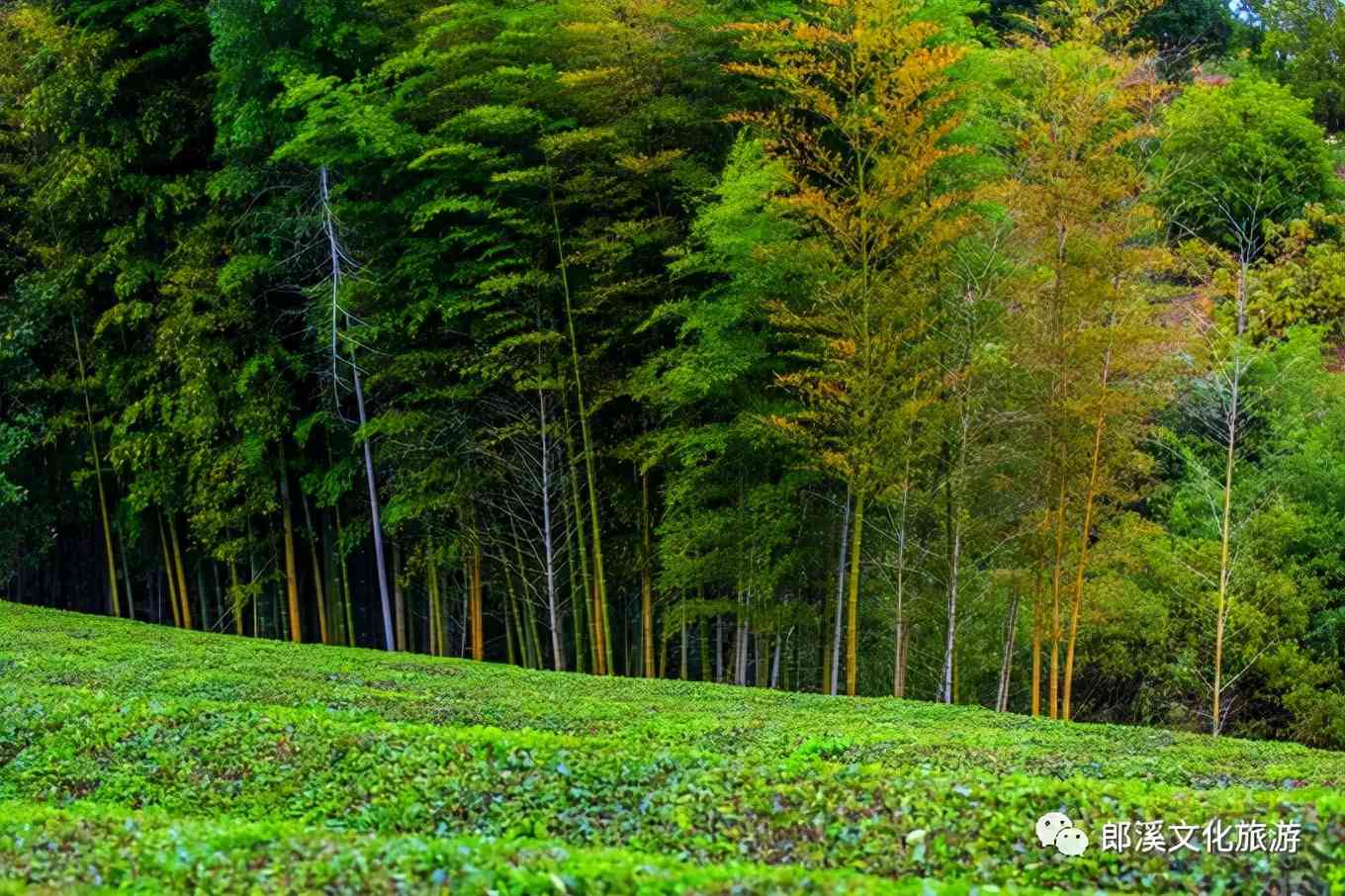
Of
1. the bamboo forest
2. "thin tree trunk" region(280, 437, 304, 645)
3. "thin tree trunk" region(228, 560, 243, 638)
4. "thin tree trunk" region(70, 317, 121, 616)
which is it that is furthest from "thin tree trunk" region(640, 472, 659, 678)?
"thin tree trunk" region(70, 317, 121, 616)

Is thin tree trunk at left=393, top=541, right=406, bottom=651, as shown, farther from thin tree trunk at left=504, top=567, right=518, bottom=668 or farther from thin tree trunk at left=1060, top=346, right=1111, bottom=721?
thin tree trunk at left=1060, top=346, right=1111, bottom=721

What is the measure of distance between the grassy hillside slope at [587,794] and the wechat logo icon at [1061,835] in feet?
0.13

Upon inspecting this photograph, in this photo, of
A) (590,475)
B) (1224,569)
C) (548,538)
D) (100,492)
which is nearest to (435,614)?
(548,538)

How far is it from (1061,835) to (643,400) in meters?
8.79

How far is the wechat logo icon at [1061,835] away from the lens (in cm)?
458

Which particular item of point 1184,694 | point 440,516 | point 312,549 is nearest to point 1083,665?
point 1184,694

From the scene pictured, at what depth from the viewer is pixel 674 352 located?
12250mm

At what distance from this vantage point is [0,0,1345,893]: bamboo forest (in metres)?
9.63

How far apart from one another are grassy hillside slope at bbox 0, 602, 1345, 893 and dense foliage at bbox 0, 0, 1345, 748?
10.3 ft

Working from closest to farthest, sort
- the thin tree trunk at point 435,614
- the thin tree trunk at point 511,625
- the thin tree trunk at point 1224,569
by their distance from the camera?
the thin tree trunk at point 1224,569 → the thin tree trunk at point 511,625 → the thin tree trunk at point 435,614

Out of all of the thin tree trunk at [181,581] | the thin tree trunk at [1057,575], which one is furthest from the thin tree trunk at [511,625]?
the thin tree trunk at [1057,575]

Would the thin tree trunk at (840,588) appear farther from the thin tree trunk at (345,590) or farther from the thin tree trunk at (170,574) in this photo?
the thin tree trunk at (170,574)

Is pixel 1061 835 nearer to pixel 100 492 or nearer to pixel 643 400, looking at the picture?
pixel 643 400

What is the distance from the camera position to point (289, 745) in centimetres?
646
